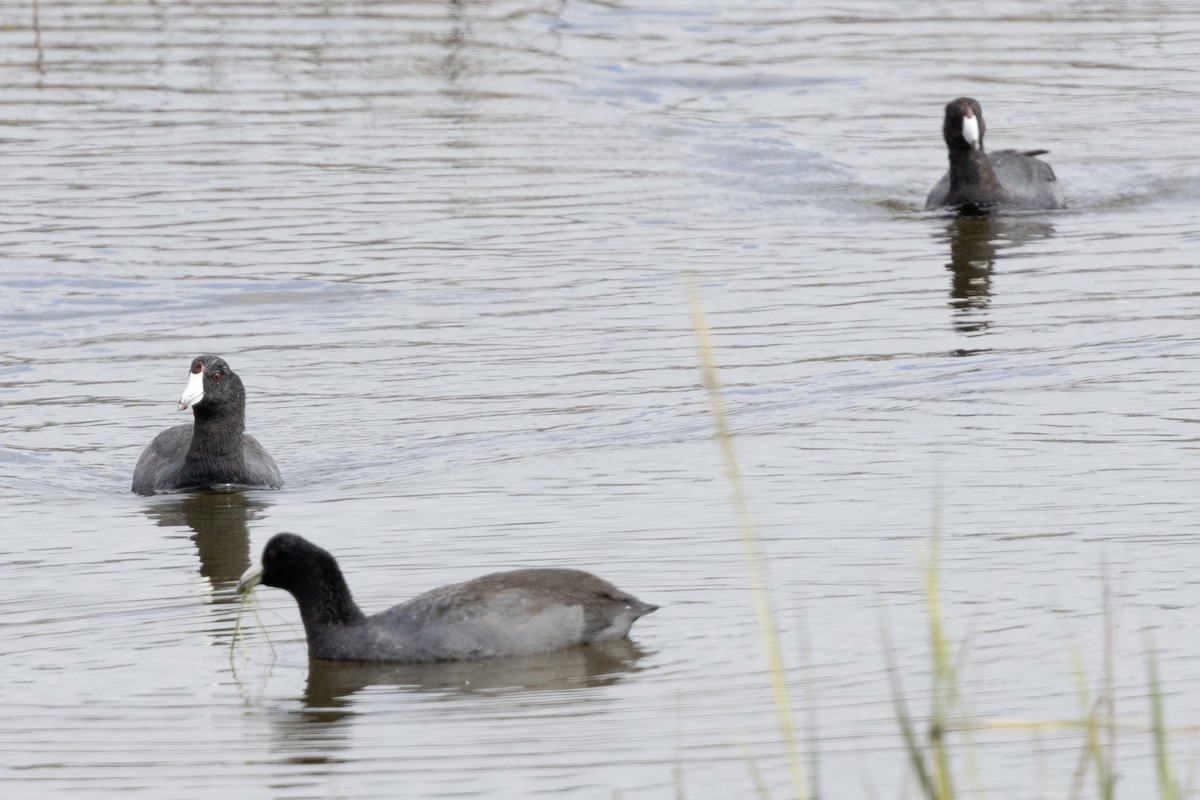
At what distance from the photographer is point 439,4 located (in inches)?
1077

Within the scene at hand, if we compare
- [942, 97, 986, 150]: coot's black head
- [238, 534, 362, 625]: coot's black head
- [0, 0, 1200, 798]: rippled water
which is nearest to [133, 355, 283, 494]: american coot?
[0, 0, 1200, 798]: rippled water

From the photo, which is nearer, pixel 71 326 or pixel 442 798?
pixel 442 798

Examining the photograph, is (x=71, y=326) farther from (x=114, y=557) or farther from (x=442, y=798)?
(x=442, y=798)

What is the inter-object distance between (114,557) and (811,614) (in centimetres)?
341

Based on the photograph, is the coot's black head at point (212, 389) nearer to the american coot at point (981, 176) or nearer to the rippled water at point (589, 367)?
the rippled water at point (589, 367)

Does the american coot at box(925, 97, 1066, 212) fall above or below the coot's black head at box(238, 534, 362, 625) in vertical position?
above

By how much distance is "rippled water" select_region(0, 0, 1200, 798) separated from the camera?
7.55 meters

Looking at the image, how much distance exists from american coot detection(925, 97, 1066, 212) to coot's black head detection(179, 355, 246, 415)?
8.50 meters

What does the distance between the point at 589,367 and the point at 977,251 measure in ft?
16.2

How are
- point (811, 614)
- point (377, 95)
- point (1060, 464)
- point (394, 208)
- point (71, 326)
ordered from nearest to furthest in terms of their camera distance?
point (811, 614), point (1060, 464), point (71, 326), point (394, 208), point (377, 95)

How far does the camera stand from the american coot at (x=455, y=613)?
815 centimetres

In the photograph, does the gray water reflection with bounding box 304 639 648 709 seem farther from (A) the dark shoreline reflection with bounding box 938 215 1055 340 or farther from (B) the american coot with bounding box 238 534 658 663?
(A) the dark shoreline reflection with bounding box 938 215 1055 340

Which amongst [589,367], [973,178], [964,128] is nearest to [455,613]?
[589,367]

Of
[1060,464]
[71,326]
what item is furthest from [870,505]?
[71,326]
